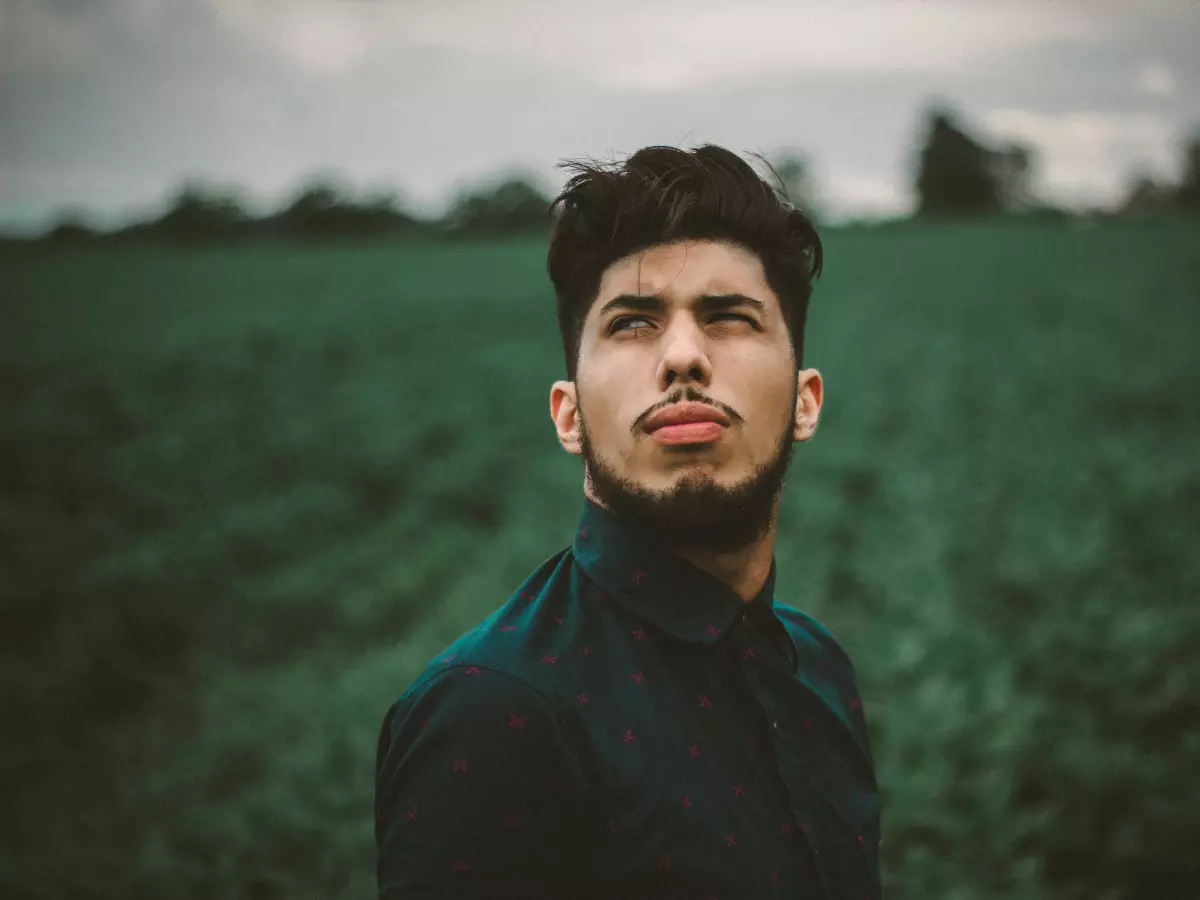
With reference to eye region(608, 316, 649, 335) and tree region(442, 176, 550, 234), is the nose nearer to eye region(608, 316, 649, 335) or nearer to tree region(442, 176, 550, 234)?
eye region(608, 316, 649, 335)

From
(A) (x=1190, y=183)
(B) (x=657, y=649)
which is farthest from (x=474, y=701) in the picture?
(A) (x=1190, y=183)

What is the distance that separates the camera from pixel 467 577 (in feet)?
26.1

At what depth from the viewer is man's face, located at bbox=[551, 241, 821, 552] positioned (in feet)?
5.71

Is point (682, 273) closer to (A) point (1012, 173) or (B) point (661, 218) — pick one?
(B) point (661, 218)

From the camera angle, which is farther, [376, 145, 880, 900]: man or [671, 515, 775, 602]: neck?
[671, 515, 775, 602]: neck

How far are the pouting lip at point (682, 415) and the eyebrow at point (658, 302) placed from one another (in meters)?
0.25

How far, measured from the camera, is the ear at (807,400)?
2117 millimetres

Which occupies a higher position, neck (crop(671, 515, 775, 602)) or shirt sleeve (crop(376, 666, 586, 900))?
neck (crop(671, 515, 775, 602))

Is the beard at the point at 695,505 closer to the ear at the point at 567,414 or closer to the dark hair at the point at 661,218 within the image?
the ear at the point at 567,414

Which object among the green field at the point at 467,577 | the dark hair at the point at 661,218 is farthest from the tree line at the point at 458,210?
the dark hair at the point at 661,218

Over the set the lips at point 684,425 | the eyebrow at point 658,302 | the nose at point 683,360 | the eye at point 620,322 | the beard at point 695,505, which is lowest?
the beard at point 695,505

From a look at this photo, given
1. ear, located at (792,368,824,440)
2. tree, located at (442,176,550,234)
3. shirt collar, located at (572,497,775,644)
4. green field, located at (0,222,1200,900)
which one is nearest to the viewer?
shirt collar, located at (572,497,775,644)

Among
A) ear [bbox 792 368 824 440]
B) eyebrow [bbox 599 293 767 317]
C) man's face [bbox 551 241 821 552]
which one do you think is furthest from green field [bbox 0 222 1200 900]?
eyebrow [bbox 599 293 767 317]

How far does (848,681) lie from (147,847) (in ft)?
13.2
